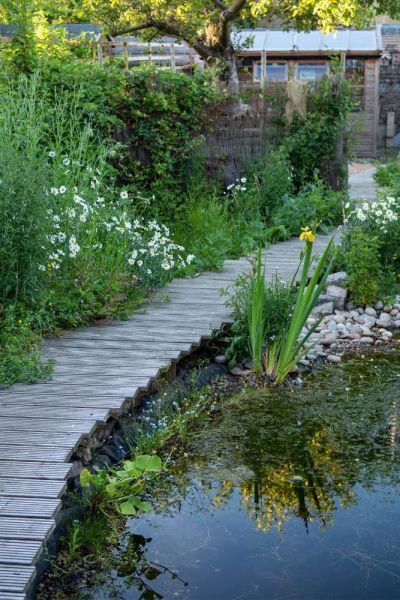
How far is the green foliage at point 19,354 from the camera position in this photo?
5.38 m

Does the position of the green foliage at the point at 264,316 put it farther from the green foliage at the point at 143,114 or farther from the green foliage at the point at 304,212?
the green foliage at the point at 304,212

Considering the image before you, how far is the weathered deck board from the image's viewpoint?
145 inches

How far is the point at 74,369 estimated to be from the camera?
18.6 feet

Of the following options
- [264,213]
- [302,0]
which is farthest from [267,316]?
[302,0]

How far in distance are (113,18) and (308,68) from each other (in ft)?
37.9

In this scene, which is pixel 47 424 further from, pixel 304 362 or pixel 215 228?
pixel 215 228

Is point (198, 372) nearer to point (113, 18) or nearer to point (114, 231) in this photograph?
point (114, 231)

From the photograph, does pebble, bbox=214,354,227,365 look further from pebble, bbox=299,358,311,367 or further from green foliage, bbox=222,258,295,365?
pebble, bbox=299,358,311,367

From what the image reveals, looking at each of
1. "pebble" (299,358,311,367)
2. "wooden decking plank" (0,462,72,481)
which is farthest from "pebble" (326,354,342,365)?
"wooden decking plank" (0,462,72,481)

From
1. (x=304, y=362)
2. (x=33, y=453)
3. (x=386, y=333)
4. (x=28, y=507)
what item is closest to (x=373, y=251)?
(x=386, y=333)

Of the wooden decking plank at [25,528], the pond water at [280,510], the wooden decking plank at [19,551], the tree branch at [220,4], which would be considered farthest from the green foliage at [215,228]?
the tree branch at [220,4]

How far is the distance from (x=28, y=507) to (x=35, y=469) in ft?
1.13

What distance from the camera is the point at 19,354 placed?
5.57 meters

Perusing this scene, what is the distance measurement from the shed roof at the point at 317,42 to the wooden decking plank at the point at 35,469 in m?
22.6
